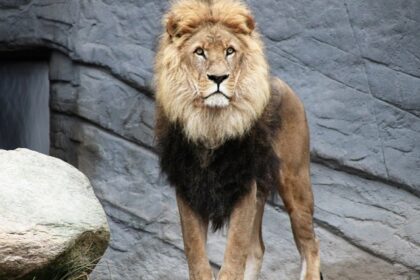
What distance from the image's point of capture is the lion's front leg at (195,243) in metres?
4.91

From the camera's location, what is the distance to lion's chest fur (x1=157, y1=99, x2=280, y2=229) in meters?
5.05

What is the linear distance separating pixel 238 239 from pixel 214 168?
1.22 ft

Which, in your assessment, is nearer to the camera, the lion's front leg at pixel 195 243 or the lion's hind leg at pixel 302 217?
the lion's front leg at pixel 195 243

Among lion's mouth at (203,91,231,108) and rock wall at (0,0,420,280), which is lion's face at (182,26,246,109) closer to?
lion's mouth at (203,91,231,108)

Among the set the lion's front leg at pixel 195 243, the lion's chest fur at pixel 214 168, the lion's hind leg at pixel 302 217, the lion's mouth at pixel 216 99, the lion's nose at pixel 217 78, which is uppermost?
the lion's nose at pixel 217 78

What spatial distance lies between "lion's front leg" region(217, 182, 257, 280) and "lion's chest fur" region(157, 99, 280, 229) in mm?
44

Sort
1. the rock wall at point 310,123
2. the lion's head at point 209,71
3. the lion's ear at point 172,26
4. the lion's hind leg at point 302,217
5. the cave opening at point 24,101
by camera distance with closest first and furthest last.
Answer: the lion's head at point 209,71, the lion's ear at point 172,26, the lion's hind leg at point 302,217, the rock wall at point 310,123, the cave opening at point 24,101

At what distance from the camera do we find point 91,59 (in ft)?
23.4

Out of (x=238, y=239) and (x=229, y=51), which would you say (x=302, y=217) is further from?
(x=229, y=51)

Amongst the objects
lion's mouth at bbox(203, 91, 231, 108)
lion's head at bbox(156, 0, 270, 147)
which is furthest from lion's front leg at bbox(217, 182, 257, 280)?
lion's mouth at bbox(203, 91, 231, 108)

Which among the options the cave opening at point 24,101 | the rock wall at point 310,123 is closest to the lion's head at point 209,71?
the rock wall at point 310,123

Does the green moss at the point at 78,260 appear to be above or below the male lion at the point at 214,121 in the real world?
below

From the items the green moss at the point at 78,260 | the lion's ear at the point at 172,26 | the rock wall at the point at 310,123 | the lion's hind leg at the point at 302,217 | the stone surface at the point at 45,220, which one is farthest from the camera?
the rock wall at the point at 310,123

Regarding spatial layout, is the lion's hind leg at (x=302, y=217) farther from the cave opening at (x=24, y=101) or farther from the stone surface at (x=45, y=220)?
the cave opening at (x=24, y=101)
